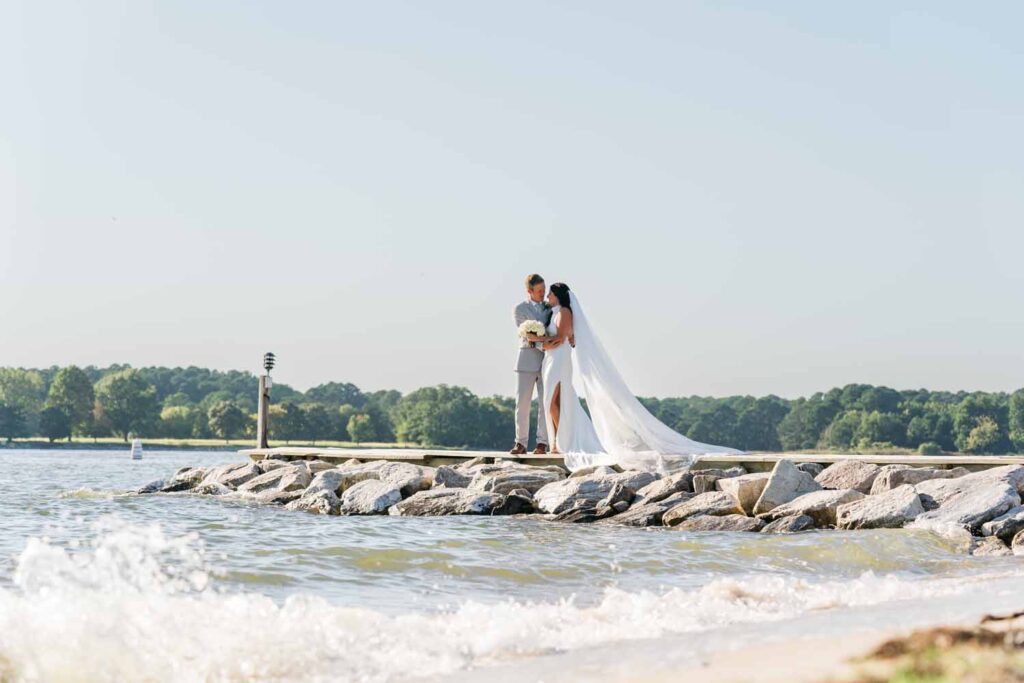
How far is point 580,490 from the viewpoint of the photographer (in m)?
13.2

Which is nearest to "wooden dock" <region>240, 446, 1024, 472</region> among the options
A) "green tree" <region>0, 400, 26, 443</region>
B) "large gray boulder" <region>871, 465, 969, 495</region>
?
"large gray boulder" <region>871, 465, 969, 495</region>

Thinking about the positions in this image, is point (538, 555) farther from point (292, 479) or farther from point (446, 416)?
point (446, 416)

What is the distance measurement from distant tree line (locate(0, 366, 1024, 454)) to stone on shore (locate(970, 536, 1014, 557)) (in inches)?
3286

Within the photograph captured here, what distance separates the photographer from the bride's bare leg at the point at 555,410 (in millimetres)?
15047

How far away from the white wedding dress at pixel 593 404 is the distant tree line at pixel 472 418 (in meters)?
79.0

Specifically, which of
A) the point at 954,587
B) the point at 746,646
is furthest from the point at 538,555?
the point at 746,646

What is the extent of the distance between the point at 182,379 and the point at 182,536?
142 metres

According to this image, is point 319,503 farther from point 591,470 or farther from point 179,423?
point 179,423

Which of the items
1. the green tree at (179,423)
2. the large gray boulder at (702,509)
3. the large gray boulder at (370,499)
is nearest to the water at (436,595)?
the large gray boulder at (702,509)

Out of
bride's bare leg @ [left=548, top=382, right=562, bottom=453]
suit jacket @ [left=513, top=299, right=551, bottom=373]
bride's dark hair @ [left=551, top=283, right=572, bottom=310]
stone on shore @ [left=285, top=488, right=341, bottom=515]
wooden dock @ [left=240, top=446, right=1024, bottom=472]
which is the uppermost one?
bride's dark hair @ [left=551, top=283, right=572, bottom=310]

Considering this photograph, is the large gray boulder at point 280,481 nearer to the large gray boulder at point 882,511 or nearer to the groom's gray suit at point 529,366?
the groom's gray suit at point 529,366

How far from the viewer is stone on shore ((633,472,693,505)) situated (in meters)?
13.1

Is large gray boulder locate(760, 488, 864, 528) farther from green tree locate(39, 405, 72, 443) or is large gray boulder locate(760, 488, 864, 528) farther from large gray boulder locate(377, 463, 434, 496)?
green tree locate(39, 405, 72, 443)

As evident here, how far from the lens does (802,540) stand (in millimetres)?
10625
